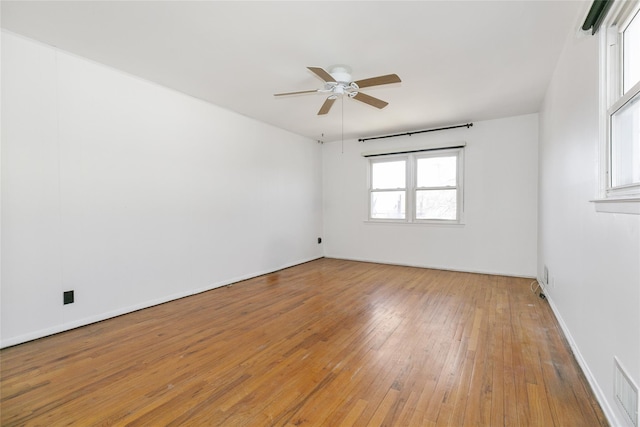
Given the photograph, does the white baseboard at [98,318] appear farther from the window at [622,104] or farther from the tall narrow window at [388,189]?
the window at [622,104]

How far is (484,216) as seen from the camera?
495 cm

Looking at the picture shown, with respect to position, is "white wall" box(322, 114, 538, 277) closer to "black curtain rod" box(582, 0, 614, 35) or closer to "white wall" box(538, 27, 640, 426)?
"white wall" box(538, 27, 640, 426)

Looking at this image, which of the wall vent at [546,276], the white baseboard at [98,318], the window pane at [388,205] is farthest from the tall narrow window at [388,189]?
the white baseboard at [98,318]

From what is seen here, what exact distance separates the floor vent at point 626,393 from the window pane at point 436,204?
13.0ft

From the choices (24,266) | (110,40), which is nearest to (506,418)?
(24,266)

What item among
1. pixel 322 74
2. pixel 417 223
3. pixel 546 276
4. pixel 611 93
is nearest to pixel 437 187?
pixel 417 223

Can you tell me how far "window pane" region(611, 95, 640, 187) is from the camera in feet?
4.84

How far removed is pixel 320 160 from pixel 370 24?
14.0 feet

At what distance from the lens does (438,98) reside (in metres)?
3.88

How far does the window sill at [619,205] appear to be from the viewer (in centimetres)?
131

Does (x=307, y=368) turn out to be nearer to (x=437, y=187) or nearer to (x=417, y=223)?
(x=417, y=223)

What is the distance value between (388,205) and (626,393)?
15.3ft

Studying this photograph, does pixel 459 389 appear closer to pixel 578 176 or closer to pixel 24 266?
pixel 578 176

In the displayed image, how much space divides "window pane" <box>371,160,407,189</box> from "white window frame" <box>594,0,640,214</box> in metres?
3.95
